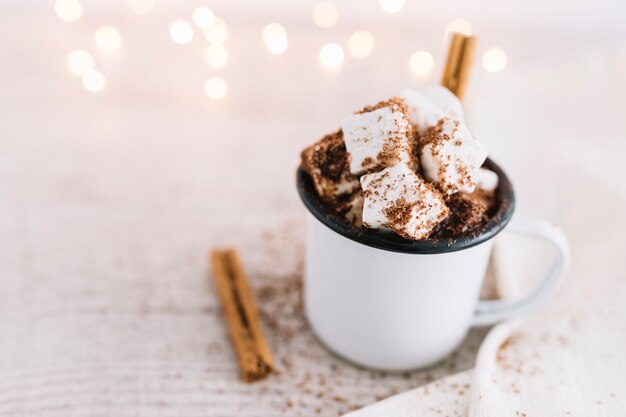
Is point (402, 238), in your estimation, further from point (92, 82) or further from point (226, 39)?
point (226, 39)

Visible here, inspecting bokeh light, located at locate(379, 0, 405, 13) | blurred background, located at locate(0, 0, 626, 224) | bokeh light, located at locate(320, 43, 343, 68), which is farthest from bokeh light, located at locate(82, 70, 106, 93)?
A: bokeh light, located at locate(379, 0, 405, 13)

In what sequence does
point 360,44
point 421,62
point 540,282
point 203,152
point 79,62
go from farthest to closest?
point 360,44
point 421,62
point 79,62
point 203,152
point 540,282

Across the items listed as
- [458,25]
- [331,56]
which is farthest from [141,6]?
[458,25]

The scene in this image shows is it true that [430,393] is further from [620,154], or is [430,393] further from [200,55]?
[200,55]

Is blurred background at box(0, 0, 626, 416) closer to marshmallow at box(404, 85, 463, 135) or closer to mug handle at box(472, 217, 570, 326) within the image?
mug handle at box(472, 217, 570, 326)

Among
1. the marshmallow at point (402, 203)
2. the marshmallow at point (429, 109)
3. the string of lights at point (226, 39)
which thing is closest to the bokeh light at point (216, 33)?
the string of lights at point (226, 39)

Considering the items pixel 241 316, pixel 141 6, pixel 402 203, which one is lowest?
pixel 241 316
